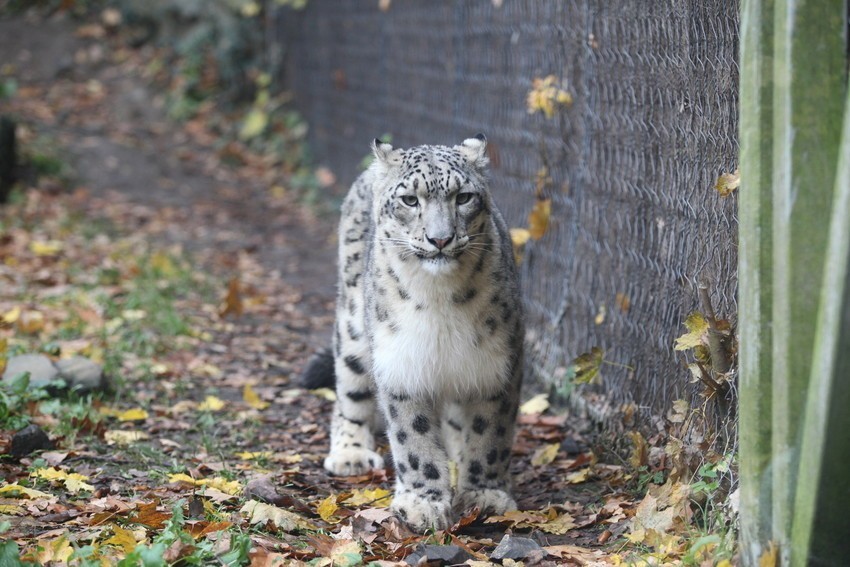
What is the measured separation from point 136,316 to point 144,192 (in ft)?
19.3

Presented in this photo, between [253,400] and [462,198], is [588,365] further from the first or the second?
[253,400]

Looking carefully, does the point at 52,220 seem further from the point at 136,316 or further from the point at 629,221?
the point at 629,221

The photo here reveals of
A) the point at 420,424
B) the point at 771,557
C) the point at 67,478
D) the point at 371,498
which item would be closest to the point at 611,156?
the point at 420,424

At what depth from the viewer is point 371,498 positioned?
17.0ft

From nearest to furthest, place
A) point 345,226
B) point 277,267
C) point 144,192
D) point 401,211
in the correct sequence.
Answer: point 401,211
point 345,226
point 277,267
point 144,192

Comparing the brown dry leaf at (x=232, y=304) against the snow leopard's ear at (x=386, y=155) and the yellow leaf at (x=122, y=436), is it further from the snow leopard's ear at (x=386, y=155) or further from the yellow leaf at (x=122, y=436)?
the snow leopard's ear at (x=386, y=155)

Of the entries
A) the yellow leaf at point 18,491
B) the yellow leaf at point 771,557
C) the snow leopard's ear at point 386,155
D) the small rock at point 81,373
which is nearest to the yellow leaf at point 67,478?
the yellow leaf at point 18,491

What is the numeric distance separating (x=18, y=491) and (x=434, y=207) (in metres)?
2.15

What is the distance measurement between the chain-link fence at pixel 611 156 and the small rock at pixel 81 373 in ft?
9.13

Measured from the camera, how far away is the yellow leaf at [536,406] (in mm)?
6613

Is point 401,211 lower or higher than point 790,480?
A: higher

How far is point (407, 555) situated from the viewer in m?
4.33

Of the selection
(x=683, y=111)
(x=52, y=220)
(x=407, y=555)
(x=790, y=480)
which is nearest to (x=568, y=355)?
(x=683, y=111)

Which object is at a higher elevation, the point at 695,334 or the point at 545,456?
the point at 695,334
